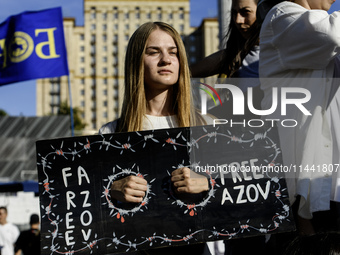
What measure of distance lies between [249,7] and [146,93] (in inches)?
29.3

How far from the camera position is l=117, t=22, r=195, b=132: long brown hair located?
2373 mm

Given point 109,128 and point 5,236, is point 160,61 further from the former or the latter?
point 5,236

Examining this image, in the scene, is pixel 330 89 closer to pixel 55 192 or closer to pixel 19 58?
pixel 55 192

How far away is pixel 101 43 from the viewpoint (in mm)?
94250

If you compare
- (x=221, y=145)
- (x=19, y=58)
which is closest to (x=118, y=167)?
(x=221, y=145)

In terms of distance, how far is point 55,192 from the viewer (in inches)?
80.1

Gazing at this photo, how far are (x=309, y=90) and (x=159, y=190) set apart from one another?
0.71 metres

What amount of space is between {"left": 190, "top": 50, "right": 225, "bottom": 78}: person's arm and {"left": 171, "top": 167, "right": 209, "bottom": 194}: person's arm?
1.02 meters

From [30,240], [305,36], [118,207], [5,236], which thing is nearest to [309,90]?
[305,36]

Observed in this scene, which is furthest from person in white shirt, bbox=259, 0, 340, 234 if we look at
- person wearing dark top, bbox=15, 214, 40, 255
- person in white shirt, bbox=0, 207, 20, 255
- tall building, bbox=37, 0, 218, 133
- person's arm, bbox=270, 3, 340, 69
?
tall building, bbox=37, 0, 218, 133

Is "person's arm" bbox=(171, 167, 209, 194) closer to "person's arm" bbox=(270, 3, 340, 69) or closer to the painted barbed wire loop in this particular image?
the painted barbed wire loop

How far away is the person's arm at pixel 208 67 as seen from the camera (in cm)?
292

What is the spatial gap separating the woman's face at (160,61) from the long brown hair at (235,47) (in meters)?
0.47

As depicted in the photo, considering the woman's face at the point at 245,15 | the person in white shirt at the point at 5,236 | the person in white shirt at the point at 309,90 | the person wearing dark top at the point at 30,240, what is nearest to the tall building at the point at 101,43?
the person in white shirt at the point at 5,236
